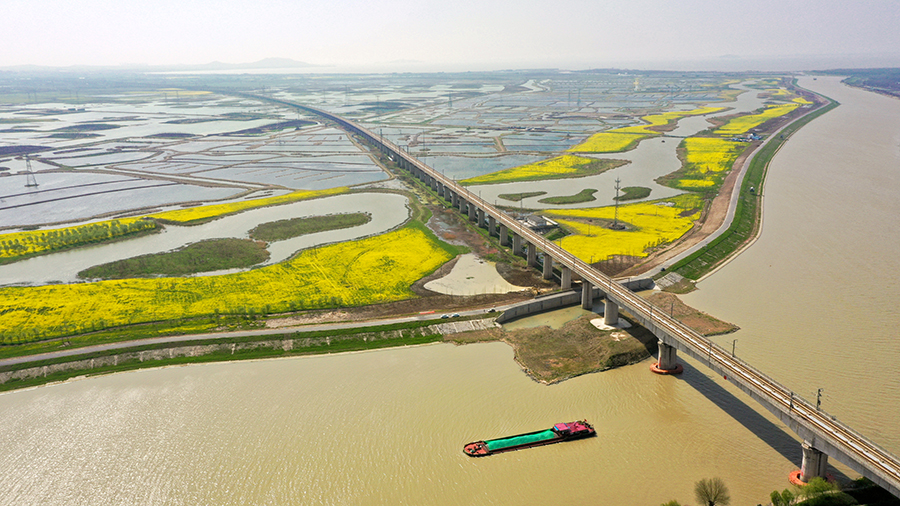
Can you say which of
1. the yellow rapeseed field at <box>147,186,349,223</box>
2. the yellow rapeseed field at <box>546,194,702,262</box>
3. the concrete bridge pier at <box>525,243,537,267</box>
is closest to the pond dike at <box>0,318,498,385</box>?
the concrete bridge pier at <box>525,243,537,267</box>

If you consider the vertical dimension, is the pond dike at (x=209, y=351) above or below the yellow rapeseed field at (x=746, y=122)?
below

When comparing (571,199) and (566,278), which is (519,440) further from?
(571,199)

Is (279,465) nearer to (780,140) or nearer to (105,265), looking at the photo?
(105,265)

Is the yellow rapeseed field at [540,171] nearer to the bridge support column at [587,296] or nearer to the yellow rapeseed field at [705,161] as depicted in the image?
the yellow rapeseed field at [705,161]

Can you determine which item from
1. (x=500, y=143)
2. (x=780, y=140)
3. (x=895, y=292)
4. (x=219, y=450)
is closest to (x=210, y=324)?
(x=219, y=450)

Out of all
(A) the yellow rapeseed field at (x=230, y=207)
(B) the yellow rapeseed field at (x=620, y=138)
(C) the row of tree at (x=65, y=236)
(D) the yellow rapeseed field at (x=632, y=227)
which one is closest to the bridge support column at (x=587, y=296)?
(D) the yellow rapeseed field at (x=632, y=227)

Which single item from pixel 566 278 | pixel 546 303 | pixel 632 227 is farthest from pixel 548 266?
pixel 632 227

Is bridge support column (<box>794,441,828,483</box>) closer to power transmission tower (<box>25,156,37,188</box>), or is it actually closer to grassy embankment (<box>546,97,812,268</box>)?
grassy embankment (<box>546,97,812,268</box>)
